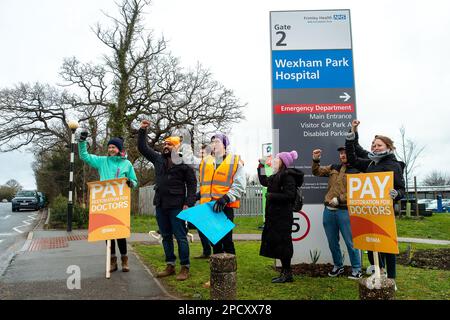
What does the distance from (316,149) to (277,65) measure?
1.66m

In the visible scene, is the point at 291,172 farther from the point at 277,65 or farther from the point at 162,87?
the point at 162,87

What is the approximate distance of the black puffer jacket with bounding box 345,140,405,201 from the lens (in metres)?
4.93

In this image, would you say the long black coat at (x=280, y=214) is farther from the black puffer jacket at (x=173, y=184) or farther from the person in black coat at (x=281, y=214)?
the black puffer jacket at (x=173, y=184)

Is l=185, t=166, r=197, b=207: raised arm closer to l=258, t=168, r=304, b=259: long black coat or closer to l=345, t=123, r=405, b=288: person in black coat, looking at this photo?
l=258, t=168, r=304, b=259: long black coat

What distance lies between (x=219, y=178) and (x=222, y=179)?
44mm

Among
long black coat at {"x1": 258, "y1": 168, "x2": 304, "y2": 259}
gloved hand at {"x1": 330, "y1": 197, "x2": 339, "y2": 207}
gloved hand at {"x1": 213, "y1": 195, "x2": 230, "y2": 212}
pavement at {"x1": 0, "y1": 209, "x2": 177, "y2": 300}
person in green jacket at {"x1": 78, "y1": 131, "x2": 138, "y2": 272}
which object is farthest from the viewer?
person in green jacket at {"x1": 78, "y1": 131, "x2": 138, "y2": 272}

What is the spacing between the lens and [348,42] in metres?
7.14

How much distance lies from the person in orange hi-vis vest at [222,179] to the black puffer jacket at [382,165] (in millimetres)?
1535

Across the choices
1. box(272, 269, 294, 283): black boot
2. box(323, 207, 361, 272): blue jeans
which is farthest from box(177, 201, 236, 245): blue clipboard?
box(323, 207, 361, 272): blue jeans

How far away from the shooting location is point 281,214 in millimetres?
5566

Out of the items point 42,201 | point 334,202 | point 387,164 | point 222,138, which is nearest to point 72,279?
point 222,138

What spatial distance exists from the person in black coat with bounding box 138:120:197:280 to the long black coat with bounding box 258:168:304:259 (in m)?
1.11

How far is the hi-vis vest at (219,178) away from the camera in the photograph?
5328 mm
